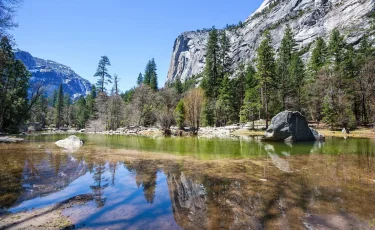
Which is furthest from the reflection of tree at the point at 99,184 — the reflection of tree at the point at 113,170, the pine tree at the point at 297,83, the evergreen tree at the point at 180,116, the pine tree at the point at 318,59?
the pine tree at the point at 318,59

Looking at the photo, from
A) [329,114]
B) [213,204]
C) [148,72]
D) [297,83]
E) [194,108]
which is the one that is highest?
[148,72]

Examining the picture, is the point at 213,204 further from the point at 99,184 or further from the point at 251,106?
the point at 251,106

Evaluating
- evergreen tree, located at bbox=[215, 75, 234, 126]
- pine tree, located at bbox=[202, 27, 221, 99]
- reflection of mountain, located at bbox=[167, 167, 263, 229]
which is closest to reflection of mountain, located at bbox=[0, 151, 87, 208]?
reflection of mountain, located at bbox=[167, 167, 263, 229]

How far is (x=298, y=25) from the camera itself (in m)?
94.7

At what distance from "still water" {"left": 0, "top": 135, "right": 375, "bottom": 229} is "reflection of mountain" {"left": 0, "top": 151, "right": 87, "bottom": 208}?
3 centimetres

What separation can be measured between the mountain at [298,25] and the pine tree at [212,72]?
35264mm

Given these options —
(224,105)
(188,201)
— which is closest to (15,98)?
(224,105)

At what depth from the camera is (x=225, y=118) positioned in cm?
4941

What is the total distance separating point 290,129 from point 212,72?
3823 cm

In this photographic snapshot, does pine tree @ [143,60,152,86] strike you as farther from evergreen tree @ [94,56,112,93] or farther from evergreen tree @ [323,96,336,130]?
evergreen tree @ [323,96,336,130]

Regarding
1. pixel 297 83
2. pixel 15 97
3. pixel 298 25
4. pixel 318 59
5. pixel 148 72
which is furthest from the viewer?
pixel 298 25

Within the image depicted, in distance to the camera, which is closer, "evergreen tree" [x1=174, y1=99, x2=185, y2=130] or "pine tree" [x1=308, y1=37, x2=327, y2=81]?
"evergreen tree" [x1=174, y1=99, x2=185, y2=130]

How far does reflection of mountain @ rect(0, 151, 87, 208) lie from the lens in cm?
678

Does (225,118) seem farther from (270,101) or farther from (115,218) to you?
(115,218)
